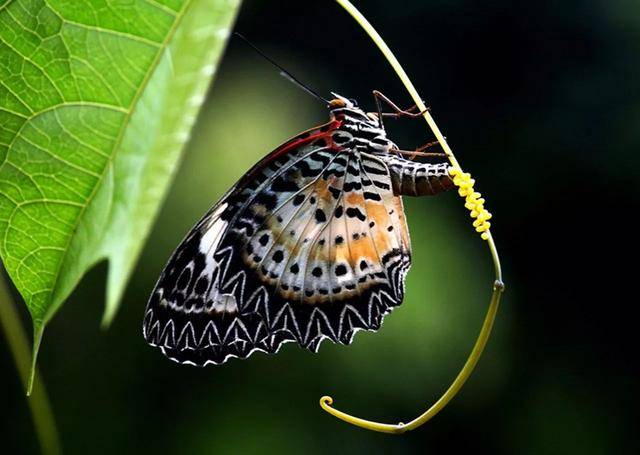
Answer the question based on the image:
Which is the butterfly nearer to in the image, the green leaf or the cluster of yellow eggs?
the cluster of yellow eggs

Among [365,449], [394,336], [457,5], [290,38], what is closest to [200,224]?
[394,336]

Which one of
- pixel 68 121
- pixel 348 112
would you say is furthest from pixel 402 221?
pixel 68 121

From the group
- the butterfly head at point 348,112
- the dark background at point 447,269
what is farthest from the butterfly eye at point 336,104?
the dark background at point 447,269

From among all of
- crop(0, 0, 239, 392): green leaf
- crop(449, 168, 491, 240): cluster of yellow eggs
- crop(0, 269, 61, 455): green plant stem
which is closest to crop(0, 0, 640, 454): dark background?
crop(0, 269, 61, 455): green plant stem

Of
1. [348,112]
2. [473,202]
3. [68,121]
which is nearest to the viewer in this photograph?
[68,121]

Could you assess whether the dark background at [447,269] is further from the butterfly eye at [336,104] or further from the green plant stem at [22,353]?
the butterfly eye at [336,104]

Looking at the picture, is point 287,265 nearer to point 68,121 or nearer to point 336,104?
point 336,104
